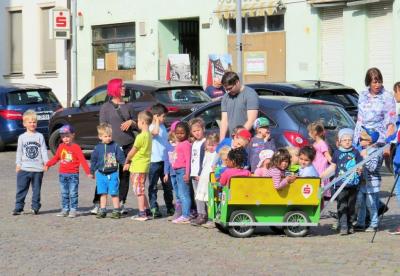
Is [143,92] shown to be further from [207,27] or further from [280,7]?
[207,27]

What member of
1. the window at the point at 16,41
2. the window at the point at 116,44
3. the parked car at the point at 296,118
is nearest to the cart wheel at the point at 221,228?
the parked car at the point at 296,118

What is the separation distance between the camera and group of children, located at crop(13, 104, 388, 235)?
1100 cm

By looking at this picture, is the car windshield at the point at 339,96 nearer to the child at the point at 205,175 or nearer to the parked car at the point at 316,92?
the parked car at the point at 316,92

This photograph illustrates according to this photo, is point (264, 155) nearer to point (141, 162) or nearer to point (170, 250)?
point (141, 162)

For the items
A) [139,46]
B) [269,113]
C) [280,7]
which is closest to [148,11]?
[139,46]

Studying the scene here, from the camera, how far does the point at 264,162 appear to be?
1126 centimetres

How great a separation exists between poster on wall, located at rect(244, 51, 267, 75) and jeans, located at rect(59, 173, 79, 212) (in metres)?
17.0

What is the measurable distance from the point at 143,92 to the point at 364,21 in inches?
341

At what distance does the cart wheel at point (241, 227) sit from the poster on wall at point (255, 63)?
61.4 feet

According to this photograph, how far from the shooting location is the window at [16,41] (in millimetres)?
39219

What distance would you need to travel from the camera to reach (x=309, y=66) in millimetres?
28109

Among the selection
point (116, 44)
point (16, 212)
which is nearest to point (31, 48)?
point (116, 44)

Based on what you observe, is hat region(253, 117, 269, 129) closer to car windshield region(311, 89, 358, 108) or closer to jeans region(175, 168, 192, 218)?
jeans region(175, 168, 192, 218)

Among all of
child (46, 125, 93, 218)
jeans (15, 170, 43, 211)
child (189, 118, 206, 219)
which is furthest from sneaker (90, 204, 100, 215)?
child (189, 118, 206, 219)
